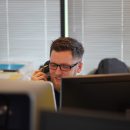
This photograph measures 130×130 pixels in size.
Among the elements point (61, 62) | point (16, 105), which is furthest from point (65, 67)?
point (16, 105)

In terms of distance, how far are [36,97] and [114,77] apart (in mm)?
538

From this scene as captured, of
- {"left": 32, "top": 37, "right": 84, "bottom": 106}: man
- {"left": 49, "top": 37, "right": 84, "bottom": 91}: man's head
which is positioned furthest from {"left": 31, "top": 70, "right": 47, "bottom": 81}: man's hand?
{"left": 49, "top": 37, "right": 84, "bottom": 91}: man's head

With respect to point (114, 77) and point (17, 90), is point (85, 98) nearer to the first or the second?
point (114, 77)

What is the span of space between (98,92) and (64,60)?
74 cm

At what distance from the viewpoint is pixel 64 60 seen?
2098mm

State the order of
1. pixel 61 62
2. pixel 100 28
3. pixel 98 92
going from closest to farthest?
pixel 98 92 → pixel 61 62 → pixel 100 28

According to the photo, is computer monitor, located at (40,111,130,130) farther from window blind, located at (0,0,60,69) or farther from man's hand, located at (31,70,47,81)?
window blind, located at (0,0,60,69)

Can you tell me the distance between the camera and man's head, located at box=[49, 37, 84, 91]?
6.78 feet

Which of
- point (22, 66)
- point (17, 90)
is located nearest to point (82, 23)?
point (22, 66)

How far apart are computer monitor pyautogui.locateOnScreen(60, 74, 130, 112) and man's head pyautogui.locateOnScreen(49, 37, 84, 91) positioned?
2.08 ft

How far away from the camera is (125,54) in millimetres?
3600

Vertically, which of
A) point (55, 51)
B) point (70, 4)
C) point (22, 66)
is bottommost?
point (22, 66)

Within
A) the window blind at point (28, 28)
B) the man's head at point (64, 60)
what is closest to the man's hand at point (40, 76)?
the man's head at point (64, 60)

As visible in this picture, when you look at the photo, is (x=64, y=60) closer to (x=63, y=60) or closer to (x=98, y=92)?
(x=63, y=60)
